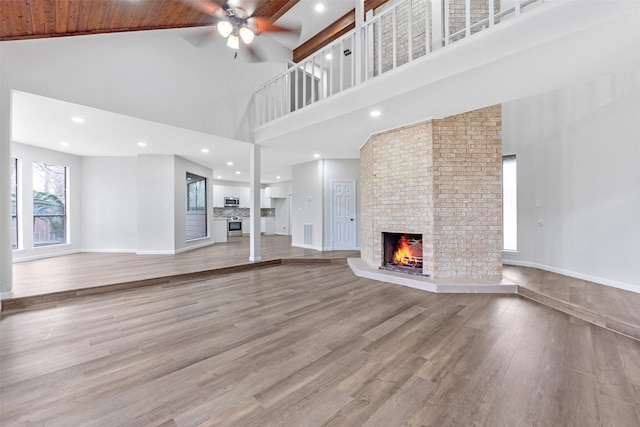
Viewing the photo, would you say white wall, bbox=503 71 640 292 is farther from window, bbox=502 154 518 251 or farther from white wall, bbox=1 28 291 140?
white wall, bbox=1 28 291 140

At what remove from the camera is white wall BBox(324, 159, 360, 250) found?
737 centimetres

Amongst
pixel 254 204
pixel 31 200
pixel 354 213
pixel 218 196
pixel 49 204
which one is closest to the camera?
pixel 254 204

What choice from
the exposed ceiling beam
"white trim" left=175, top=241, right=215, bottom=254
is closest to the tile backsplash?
"white trim" left=175, top=241, right=215, bottom=254

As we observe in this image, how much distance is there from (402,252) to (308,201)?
3.66m

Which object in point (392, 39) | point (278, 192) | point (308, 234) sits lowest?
point (308, 234)

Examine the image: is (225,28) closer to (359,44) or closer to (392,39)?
(359,44)

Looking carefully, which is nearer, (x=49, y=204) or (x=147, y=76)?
(x=147, y=76)

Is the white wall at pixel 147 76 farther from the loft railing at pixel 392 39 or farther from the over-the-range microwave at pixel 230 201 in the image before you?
the over-the-range microwave at pixel 230 201

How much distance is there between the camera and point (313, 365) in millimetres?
1989

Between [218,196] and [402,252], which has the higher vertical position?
[218,196]

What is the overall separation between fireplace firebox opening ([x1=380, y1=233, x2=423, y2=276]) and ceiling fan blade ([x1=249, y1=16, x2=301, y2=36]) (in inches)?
A: 140

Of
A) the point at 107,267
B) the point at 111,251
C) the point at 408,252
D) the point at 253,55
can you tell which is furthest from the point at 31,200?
the point at 408,252

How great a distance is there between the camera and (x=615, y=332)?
2.60 metres

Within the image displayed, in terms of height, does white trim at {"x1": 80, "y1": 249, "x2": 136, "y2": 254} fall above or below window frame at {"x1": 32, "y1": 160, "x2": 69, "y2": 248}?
below
